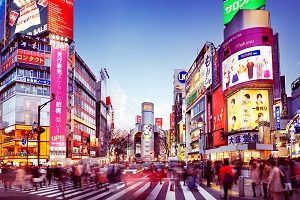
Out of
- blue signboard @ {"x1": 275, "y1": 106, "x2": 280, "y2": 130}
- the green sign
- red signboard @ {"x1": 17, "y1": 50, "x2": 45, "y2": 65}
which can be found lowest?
blue signboard @ {"x1": 275, "y1": 106, "x2": 280, "y2": 130}

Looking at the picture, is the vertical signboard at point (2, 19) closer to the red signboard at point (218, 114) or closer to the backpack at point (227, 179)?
the red signboard at point (218, 114)

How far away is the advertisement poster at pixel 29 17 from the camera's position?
8338 centimetres

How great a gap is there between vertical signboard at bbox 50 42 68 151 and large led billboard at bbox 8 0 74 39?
8.13 m

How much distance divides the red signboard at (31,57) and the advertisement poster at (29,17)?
22.4ft

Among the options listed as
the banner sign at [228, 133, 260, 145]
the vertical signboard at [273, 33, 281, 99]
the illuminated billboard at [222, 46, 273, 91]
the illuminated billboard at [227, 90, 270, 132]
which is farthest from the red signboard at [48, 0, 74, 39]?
the vertical signboard at [273, 33, 281, 99]

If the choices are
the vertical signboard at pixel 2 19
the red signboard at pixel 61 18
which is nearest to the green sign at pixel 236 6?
the red signboard at pixel 61 18

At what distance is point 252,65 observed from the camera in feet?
188

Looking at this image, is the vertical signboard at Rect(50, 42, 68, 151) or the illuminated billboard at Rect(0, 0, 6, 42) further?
the illuminated billboard at Rect(0, 0, 6, 42)

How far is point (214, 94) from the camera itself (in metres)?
72.9

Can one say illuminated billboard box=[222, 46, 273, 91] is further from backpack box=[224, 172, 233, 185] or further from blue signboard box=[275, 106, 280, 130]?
backpack box=[224, 172, 233, 185]

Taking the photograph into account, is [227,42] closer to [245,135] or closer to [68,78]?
[245,135]

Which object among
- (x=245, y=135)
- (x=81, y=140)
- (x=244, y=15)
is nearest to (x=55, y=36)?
(x=81, y=140)

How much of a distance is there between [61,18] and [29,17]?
7718mm

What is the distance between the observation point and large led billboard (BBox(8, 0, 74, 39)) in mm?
82750
